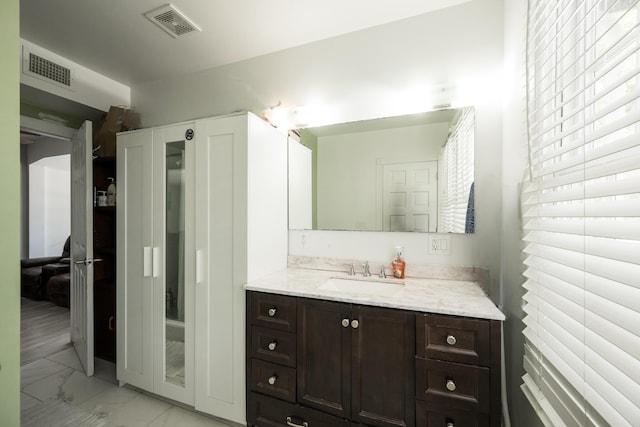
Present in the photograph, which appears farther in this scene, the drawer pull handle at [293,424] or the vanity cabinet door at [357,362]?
the drawer pull handle at [293,424]

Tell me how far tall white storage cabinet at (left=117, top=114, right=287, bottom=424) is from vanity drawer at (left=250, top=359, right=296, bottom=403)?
0.33ft

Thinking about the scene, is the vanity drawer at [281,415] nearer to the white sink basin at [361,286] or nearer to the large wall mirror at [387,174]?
the white sink basin at [361,286]

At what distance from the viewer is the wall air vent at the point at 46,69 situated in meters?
1.98

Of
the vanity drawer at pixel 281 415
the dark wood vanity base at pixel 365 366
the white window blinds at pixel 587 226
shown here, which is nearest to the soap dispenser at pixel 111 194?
the dark wood vanity base at pixel 365 366

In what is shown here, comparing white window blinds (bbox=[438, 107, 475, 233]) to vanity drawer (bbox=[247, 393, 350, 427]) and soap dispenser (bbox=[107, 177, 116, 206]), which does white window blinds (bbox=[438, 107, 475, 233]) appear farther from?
soap dispenser (bbox=[107, 177, 116, 206])

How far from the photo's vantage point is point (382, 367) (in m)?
1.29

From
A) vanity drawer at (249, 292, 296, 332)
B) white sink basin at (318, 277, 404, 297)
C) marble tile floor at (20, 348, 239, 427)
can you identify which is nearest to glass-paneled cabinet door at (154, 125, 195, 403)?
marble tile floor at (20, 348, 239, 427)

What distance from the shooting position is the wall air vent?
6.51ft

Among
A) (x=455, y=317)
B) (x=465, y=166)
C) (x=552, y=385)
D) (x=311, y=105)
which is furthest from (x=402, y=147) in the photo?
(x=552, y=385)

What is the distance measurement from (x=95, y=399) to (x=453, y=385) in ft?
8.05

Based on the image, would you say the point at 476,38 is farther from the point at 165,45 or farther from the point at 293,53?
the point at 165,45

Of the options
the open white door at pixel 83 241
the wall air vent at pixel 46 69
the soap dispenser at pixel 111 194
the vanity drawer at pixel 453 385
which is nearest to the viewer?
the vanity drawer at pixel 453 385

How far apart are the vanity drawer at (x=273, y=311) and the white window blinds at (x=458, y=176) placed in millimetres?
1081

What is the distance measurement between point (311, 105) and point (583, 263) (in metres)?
1.81
